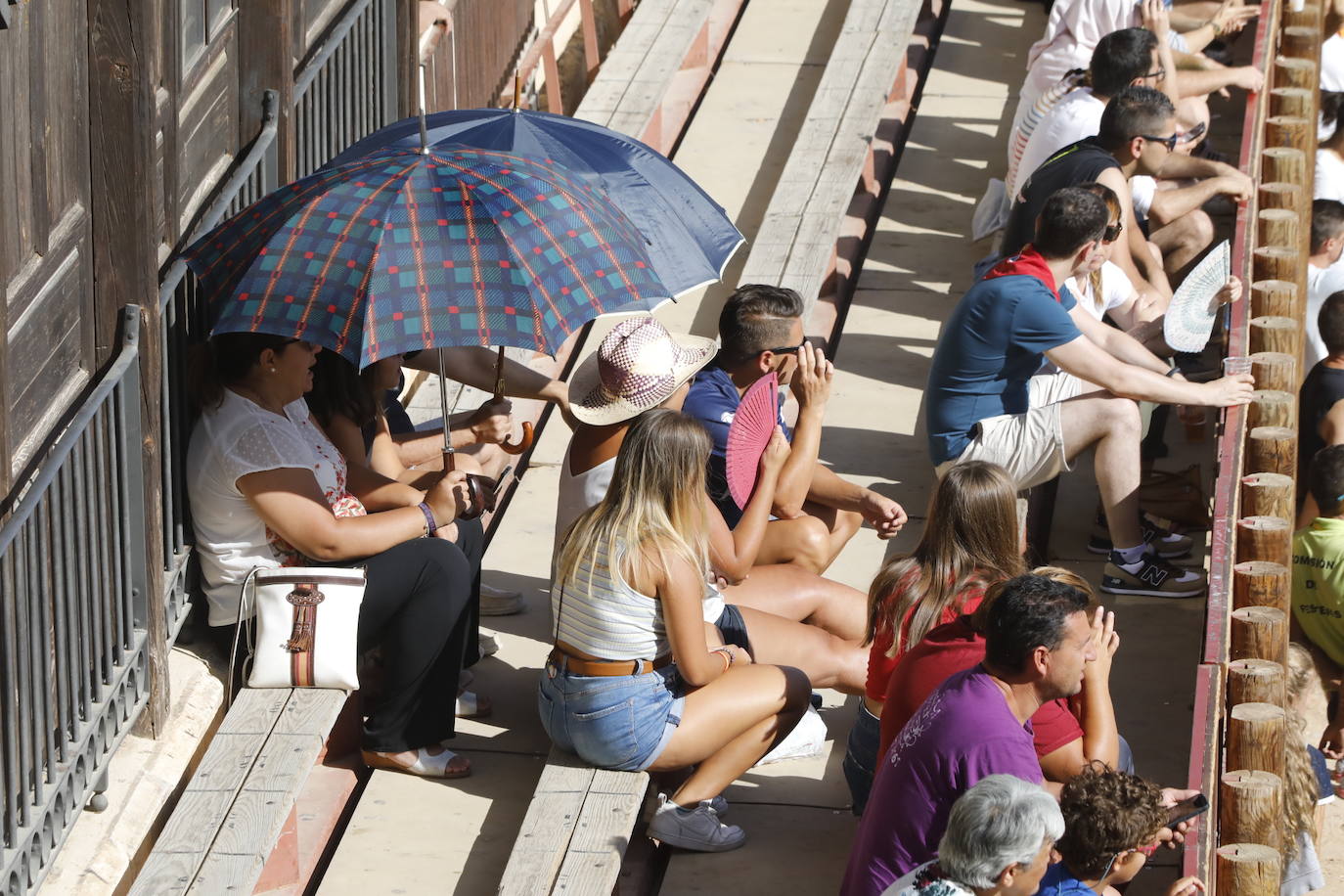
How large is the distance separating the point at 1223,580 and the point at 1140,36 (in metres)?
3.40

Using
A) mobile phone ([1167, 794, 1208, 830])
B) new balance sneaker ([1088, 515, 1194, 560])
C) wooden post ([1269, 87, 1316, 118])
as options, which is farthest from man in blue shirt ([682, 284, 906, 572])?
wooden post ([1269, 87, 1316, 118])

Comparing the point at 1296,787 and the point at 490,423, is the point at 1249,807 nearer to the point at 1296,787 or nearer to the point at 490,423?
the point at 1296,787

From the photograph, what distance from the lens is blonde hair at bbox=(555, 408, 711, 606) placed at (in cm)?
470

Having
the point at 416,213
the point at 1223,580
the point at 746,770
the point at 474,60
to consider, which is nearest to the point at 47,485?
the point at 416,213

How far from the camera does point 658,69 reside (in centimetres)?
969

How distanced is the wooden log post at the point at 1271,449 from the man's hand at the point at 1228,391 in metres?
0.18

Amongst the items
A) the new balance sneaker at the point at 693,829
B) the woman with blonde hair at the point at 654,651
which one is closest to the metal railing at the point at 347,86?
the woman with blonde hair at the point at 654,651

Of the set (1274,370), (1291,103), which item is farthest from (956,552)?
(1291,103)

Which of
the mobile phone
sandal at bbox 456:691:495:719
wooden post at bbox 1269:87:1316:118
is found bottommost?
sandal at bbox 456:691:495:719

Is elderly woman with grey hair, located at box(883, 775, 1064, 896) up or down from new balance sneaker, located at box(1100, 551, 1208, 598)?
up

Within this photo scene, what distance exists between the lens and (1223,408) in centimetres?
647

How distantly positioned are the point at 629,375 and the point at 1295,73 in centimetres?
614

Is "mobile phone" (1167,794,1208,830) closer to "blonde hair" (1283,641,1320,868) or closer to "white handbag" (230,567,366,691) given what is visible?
"blonde hair" (1283,641,1320,868)

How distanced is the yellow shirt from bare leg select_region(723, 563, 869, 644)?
203 cm
